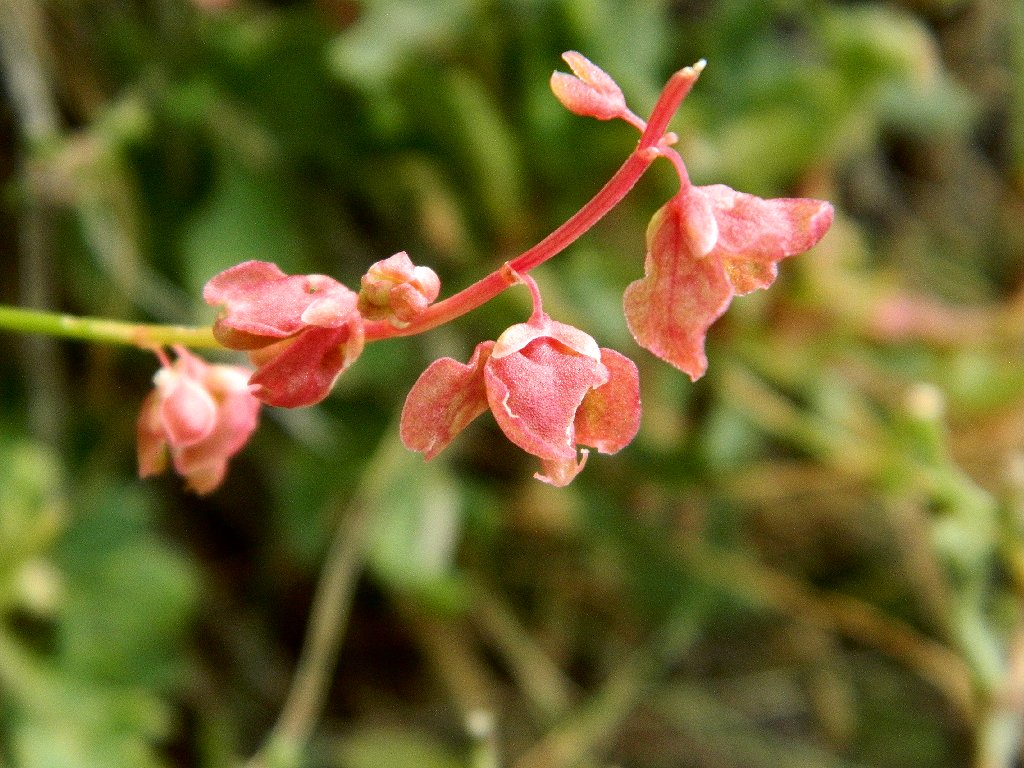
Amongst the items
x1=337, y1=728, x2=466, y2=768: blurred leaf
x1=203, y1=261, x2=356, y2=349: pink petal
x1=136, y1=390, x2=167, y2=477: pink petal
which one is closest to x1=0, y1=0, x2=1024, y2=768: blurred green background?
x1=337, y1=728, x2=466, y2=768: blurred leaf

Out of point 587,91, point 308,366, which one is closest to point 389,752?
point 308,366

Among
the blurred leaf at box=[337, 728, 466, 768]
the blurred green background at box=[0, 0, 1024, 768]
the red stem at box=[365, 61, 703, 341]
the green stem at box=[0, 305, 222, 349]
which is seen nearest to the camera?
the red stem at box=[365, 61, 703, 341]

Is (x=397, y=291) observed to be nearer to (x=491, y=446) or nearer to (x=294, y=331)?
(x=294, y=331)

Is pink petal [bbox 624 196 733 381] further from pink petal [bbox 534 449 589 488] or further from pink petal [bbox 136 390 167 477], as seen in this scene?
pink petal [bbox 136 390 167 477]

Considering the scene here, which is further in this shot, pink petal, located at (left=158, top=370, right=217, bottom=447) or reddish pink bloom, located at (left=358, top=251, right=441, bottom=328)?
pink petal, located at (left=158, top=370, right=217, bottom=447)

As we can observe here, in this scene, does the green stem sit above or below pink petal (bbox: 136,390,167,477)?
above

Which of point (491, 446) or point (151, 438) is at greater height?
point (491, 446)
